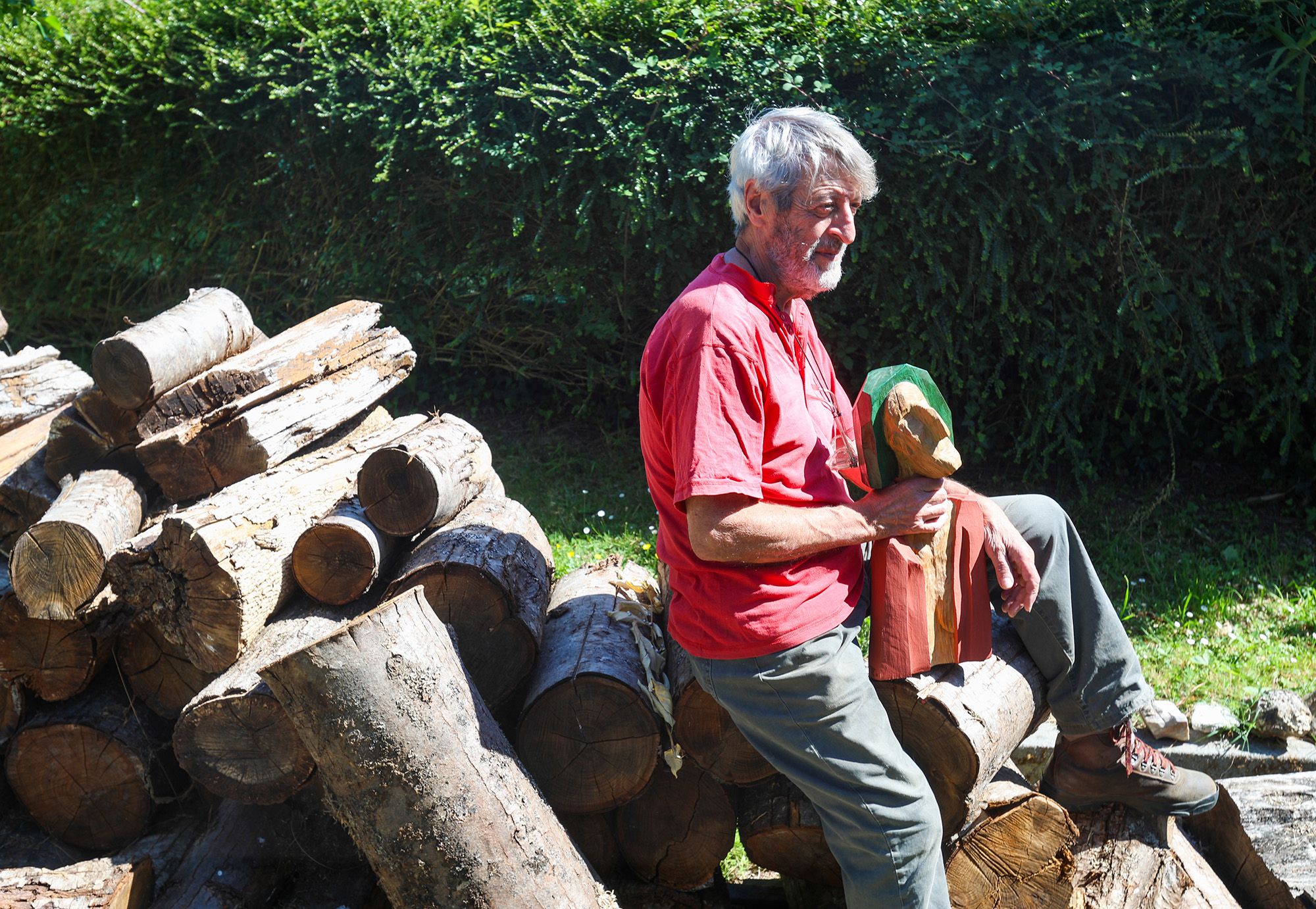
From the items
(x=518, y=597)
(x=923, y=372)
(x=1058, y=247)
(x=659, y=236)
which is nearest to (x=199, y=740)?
(x=518, y=597)

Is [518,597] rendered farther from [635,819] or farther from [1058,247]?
[1058,247]

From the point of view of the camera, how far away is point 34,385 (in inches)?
169

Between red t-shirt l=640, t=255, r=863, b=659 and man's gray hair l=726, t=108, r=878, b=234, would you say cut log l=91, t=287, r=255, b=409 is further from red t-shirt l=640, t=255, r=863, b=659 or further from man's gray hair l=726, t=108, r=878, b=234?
man's gray hair l=726, t=108, r=878, b=234

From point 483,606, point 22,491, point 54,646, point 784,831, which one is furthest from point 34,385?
point 784,831

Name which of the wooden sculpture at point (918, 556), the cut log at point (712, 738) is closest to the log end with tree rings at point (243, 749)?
the cut log at point (712, 738)

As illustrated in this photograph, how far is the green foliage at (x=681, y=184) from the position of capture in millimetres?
4930

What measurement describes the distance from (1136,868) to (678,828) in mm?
1338

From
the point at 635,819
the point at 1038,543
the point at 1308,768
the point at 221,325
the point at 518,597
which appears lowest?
the point at 1308,768

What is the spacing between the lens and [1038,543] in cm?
283

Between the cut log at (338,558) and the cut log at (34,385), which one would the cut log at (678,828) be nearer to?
the cut log at (338,558)

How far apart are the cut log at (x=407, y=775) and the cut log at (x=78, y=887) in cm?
81

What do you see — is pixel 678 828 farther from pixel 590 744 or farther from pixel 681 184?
pixel 681 184

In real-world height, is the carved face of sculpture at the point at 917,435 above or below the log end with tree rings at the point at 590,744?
above

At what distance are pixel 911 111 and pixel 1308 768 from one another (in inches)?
129
